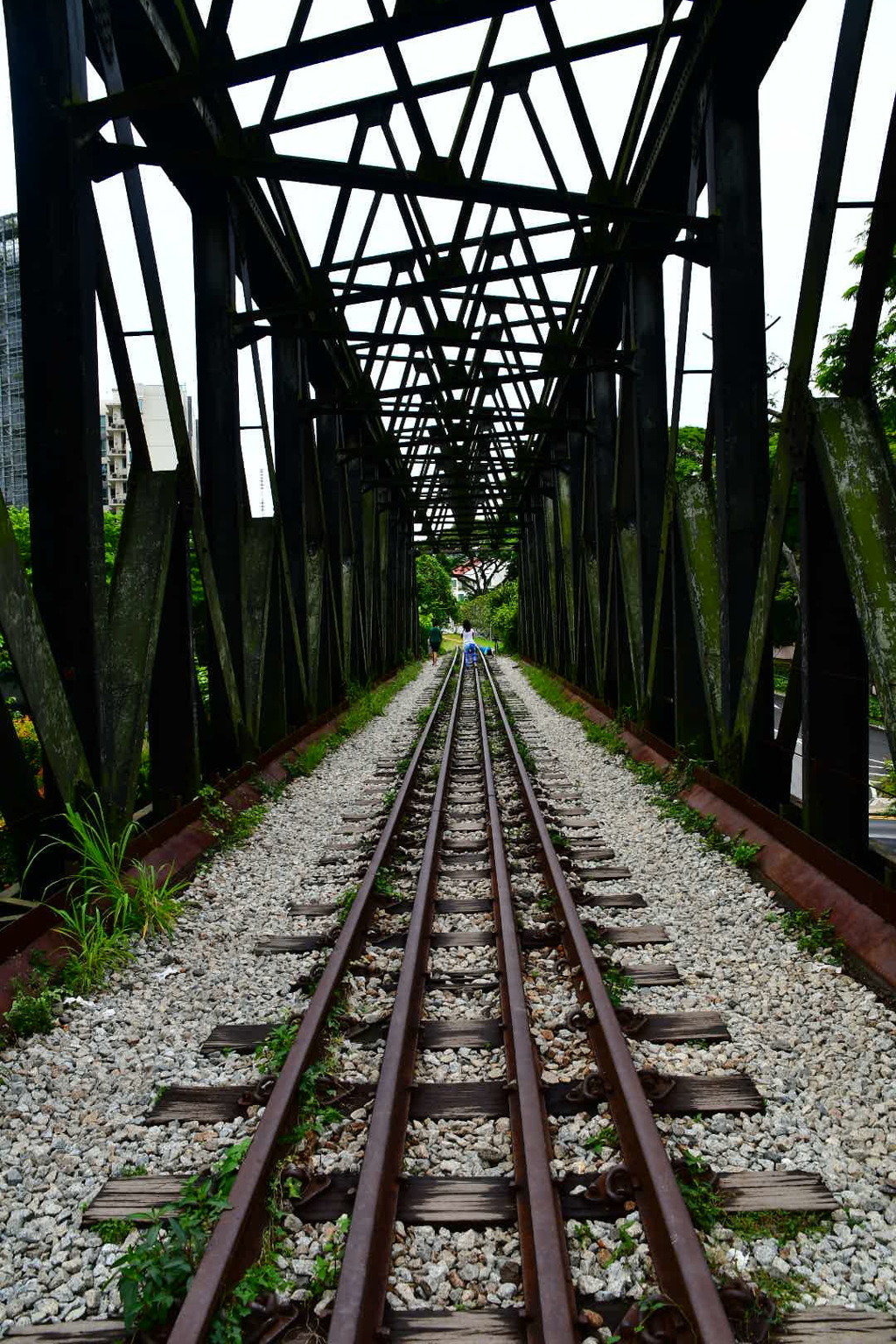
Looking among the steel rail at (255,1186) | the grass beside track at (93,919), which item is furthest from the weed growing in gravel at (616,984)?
the grass beside track at (93,919)

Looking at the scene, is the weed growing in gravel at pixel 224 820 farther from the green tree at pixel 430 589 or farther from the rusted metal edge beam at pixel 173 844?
the green tree at pixel 430 589

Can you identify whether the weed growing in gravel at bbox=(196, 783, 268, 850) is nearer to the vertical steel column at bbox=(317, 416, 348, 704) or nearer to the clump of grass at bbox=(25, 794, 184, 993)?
the clump of grass at bbox=(25, 794, 184, 993)

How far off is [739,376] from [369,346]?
6546mm

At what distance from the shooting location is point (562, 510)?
1803cm

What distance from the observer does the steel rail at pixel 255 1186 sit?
1978 mm

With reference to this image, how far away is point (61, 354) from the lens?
4855 mm

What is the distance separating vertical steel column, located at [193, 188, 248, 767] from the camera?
8.07 m

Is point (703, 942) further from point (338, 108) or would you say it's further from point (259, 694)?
point (338, 108)

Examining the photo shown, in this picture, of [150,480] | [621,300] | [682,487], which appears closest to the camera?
[150,480]

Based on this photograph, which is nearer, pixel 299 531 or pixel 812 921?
pixel 812 921

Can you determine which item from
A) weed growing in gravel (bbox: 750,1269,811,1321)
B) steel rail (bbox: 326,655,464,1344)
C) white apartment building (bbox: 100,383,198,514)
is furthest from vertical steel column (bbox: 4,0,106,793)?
white apartment building (bbox: 100,383,198,514)

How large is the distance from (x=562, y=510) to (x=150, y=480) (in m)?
12.8

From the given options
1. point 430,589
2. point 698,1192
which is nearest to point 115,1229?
point 698,1192

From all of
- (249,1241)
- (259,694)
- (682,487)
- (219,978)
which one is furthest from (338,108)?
(249,1241)
